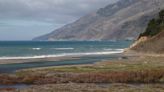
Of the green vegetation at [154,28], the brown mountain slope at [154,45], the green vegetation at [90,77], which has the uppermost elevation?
the green vegetation at [154,28]

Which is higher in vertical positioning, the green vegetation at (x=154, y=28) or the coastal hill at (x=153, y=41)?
the green vegetation at (x=154, y=28)

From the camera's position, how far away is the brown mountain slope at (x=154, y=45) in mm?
117062

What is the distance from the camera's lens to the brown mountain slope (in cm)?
11706

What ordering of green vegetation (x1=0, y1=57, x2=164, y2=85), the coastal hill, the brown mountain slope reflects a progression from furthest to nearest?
1. the coastal hill
2. the brown mountain slope
3. green vegetation (x1=0, y1=57, x2=164, y2=85)

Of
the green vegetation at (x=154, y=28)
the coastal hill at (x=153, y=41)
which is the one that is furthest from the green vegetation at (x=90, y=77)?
the green vegetation at (x=154, y=28)

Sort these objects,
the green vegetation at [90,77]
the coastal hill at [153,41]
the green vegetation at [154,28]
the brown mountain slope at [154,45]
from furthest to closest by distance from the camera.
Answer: the green vegetation at [154,28], the coastal hill at [153,41], the brown mountain slope at [154,45], the green vegetation at [90,77]

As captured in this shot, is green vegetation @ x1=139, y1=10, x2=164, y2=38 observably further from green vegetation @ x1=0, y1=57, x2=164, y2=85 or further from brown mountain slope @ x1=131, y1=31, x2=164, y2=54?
green vegetation @ x1=0, y1=57, x2=164, y2=85

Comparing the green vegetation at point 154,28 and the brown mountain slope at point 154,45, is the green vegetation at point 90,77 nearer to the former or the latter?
the brown mountain slope at point 154,45

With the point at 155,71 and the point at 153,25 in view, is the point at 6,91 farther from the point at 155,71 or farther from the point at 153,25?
the point at 153,25

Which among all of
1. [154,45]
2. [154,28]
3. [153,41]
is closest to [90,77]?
[154,45]

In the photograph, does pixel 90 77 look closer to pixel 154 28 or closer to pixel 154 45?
pixel 154 45

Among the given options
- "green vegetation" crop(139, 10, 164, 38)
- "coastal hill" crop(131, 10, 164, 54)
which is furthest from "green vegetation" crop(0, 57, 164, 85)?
"green vegetation" crop(139, 10, 164, 38)

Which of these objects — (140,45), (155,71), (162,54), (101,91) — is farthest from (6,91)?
(140,45)

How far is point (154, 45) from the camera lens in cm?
12112
